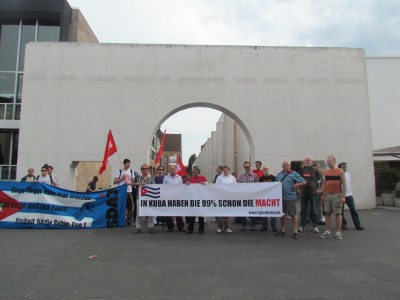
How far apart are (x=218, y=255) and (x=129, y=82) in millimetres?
10950

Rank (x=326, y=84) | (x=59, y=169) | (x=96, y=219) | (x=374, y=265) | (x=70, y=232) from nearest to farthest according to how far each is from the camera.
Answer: (x=374, y=265), (x=70, y=232), (x=96, y=219), (x=59, y=169), (x=326, y=84)

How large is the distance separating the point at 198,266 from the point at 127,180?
490cm

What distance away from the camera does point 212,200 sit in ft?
28.8

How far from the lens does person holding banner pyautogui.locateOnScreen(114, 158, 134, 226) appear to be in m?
9.66

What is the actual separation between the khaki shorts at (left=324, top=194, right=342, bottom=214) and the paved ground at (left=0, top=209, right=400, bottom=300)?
700mm

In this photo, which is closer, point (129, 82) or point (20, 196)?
point (20, 196)

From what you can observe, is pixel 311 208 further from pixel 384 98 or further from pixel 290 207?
pixel 384 98

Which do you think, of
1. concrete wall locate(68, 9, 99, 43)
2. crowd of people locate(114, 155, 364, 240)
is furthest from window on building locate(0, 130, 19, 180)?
crowd of people locate(114, 155, 364, 240)

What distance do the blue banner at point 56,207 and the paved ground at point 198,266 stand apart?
3.33ft

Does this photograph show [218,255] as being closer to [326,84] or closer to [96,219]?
[96,219]

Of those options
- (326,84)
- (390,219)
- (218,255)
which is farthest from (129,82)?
(390,219)

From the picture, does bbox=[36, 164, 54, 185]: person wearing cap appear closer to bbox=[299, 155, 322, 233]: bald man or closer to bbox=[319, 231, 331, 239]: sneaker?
bbox=[299, 155, 322, 233]: bald man

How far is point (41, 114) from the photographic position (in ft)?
48.3

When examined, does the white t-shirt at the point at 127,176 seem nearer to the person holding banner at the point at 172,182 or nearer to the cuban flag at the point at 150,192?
the cuban flag at the point at 150,192
